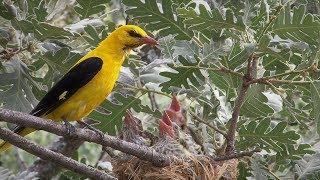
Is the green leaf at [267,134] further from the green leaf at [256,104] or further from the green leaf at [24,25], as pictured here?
the green leaf at [24,25]

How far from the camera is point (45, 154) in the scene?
120 inches

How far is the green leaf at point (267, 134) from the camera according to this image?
317 cm

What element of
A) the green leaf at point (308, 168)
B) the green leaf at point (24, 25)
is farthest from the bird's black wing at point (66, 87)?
the green leaf at point (308, 168)

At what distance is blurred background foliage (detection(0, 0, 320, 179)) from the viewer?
2799 mm

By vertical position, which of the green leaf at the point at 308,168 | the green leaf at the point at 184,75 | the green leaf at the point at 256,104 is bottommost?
the green leaf at the point at 308,168

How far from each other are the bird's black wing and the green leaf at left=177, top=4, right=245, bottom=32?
759mm

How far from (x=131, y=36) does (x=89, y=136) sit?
905 millimetres

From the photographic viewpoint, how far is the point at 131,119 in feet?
10.6

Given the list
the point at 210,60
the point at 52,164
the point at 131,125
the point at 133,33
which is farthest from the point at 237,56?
the point at 52,164

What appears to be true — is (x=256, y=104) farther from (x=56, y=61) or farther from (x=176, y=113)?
(x=56, y=61)

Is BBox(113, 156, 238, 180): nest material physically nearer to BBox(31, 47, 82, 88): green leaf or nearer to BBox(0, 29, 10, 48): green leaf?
BBox(31, 47, 82, 88): green leaf

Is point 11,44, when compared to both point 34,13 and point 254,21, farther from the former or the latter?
point 254,21

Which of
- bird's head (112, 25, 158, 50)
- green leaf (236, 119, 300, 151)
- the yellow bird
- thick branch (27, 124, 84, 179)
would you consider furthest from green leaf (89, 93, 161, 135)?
thick branch (27, 124, 84, 179)

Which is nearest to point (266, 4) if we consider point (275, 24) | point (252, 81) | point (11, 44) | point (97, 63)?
point (275, 24)
